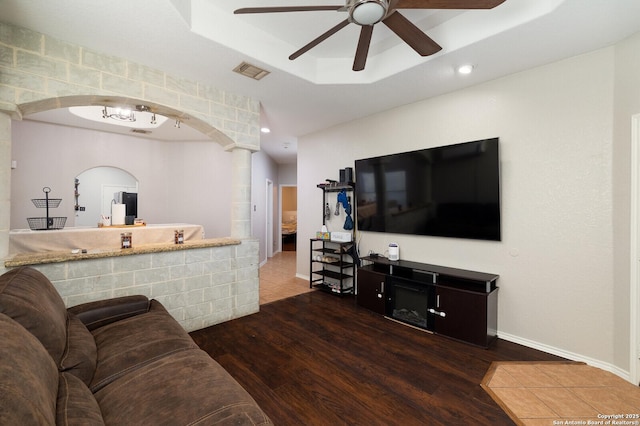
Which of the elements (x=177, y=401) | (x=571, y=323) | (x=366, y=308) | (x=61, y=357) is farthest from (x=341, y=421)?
(x=571, y=323)

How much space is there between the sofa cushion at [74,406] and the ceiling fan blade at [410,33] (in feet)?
8.03

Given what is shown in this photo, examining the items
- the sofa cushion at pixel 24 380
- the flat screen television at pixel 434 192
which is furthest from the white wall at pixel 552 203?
the sofa cushion at pixel 24 380

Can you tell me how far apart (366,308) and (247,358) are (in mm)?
1681

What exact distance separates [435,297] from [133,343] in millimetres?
2619

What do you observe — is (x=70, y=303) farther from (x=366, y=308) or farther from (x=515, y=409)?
(x=515, y=409)

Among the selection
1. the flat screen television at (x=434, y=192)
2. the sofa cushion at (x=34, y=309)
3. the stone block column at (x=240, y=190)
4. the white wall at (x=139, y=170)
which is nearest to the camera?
the sofa cushion at (x=34, y=309)

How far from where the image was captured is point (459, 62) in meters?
2.53

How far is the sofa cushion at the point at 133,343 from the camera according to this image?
1452 mm

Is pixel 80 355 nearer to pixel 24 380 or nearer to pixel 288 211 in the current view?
pixel 24 380

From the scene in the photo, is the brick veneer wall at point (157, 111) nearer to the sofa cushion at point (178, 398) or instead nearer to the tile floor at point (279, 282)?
the tile floor at point (279, 282)

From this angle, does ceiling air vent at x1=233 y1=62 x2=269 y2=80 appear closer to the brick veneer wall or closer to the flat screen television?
the brick veneer wall

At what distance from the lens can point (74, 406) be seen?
3.36 ft

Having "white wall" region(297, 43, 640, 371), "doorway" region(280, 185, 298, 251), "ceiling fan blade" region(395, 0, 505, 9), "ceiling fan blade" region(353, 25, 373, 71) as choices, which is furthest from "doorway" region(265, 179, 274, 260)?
"ceiling fan blade" region(395, 0, 505, 9)

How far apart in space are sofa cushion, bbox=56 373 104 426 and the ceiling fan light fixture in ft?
7.55
